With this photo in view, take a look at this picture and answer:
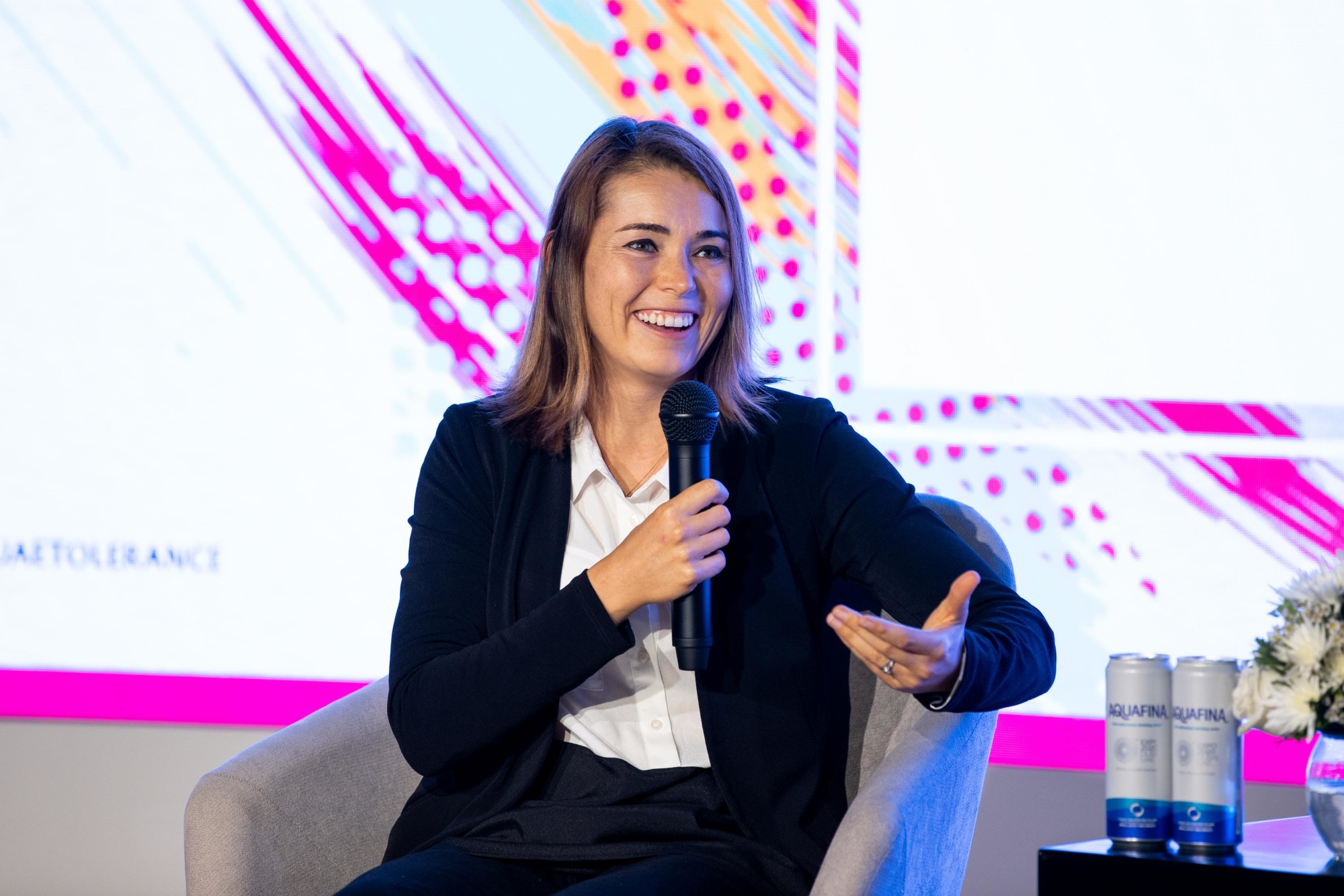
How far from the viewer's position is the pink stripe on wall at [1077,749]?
7.73ft

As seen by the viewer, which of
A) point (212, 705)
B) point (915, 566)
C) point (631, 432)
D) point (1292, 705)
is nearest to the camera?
point (1292, 705)

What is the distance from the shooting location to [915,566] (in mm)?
1638

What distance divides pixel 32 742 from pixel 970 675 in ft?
7.39

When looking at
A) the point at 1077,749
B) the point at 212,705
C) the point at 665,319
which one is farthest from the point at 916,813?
the point at 212,705

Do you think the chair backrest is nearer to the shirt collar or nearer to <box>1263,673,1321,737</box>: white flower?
the shirt collar

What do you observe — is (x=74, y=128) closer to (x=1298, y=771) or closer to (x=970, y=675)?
(x=970, y=675)

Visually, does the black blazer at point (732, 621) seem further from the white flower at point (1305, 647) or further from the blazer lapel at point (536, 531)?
the white flower at point (1305, 647)

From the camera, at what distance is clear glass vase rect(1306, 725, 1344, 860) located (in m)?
1.25

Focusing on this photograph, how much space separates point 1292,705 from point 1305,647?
56 mm

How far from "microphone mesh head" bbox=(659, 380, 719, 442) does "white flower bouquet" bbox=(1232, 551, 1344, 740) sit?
2.05 ft

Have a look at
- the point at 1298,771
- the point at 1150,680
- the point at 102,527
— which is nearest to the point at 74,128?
the point at 102,527

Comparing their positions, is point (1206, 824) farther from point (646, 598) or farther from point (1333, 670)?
point (646, 598)

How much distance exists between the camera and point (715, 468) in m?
1.77

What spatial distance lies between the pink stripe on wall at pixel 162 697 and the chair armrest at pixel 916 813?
54.1 inches
